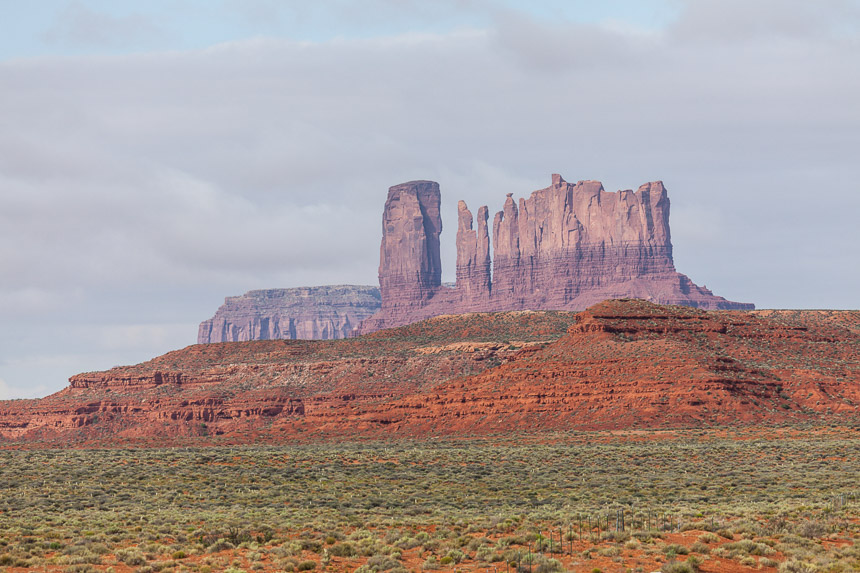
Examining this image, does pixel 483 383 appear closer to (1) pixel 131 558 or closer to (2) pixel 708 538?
(2) pixel 708 538

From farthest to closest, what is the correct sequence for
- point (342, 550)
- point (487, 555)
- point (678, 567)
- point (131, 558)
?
1. point (342, 550)
2. point (131, 558)
3. point (487, 555)
4. point (678, 567)

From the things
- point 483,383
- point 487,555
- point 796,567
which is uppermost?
point 483,383

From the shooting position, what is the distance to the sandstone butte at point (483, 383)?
87.6 meters

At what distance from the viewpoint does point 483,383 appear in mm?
101125

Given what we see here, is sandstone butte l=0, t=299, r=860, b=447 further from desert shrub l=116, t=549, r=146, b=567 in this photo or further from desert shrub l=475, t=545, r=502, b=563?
desert shrub l=116, t=549, r=146, b=567

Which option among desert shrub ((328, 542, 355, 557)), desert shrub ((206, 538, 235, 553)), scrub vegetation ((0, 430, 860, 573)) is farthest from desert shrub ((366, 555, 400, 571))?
desert shrub ((206, 538, 235, 553))

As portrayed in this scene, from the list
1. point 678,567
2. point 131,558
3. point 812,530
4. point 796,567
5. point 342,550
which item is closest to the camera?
point 678,567

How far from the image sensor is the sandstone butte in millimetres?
87562

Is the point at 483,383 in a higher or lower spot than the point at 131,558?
higher

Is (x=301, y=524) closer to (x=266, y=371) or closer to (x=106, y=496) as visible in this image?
(x=106, y=496)

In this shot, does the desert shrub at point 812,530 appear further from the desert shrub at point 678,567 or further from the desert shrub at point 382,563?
the desert shrub at point 382,563

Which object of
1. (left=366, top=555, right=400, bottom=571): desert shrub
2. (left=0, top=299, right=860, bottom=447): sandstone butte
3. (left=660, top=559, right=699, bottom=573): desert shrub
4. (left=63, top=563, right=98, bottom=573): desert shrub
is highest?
(left=0, top=299, right=860, bottom=447): sandstone butte

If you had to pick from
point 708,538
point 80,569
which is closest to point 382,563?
point 80,569

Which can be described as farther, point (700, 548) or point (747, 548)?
point (700, 548)
